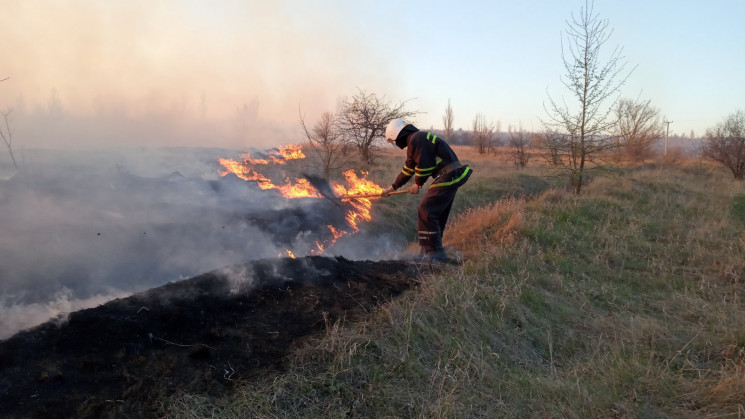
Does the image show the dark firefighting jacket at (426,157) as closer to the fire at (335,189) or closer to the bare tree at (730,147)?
the fire at (335,189)

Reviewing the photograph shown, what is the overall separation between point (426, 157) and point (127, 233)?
4227 mm

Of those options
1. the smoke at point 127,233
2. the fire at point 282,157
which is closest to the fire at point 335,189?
the smoke at point 127,233

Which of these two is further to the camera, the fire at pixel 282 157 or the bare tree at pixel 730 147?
the bare tree at pixel 730 147

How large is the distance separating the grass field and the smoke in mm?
2064

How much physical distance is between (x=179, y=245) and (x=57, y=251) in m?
1.39

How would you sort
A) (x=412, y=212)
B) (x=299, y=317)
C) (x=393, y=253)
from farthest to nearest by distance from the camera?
(x=412, y=212), (x=393, y=253), (x=299, y=317)

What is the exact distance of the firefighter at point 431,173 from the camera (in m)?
6.54

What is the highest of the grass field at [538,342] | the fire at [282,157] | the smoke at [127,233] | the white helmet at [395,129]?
the white helmet at [395,129]

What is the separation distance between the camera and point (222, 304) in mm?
4457

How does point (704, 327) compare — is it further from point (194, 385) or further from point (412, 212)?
point (412, 212)

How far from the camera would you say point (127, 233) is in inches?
243

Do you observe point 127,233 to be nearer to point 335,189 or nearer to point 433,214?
point 433,214

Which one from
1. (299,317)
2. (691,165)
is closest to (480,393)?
(299,317)

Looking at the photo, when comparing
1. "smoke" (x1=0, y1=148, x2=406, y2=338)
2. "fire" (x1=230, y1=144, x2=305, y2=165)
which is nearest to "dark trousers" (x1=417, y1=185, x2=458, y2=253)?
"smoke" (x1=0, y1=148, x2=406, y2=338)
